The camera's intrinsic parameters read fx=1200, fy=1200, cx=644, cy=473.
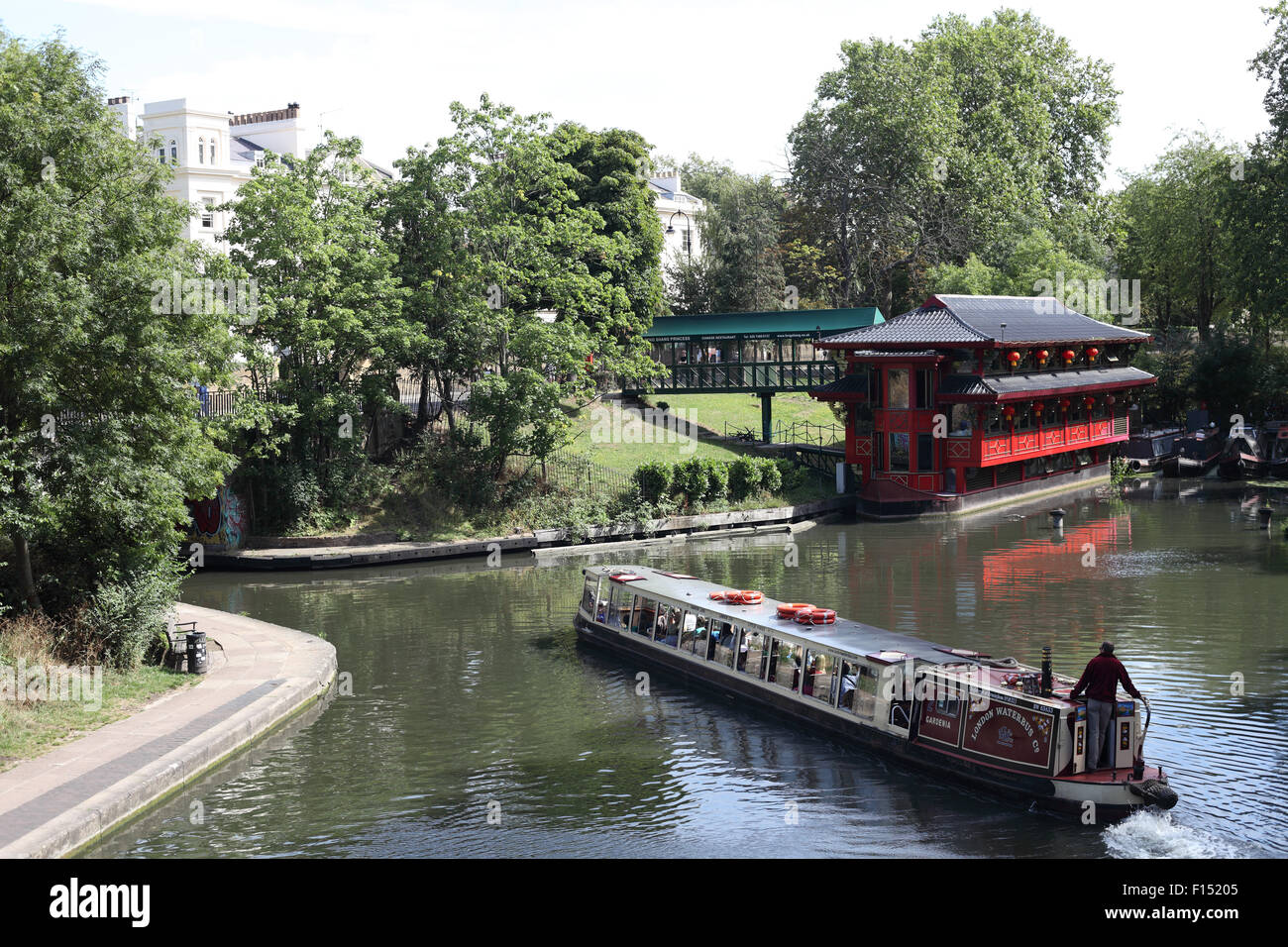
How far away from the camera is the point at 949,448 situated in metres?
53.0

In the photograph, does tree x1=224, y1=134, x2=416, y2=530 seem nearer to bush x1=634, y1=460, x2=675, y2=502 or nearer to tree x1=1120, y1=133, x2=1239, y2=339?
bush x1=634, y1=460, x2=675, y2=502

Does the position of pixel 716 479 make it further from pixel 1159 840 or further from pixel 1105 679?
pixel 1159 840

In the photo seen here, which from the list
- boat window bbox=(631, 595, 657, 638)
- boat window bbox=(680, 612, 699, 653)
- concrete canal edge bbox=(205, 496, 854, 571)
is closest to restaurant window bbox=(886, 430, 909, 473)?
concrete canal edge bbox=(205, 496, 854, 571)

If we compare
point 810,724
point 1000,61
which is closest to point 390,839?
point 810,724

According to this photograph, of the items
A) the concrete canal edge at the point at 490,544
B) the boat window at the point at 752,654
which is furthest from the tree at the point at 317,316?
the boat window at the point at 752,654

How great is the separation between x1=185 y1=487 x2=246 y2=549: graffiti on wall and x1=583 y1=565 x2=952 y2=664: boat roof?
758 inches

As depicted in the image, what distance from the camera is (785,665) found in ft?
76.9

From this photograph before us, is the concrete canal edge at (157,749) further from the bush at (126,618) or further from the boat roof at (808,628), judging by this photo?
the boat roof at (808,628)

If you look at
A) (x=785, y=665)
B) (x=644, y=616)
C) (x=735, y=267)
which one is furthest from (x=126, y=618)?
(x=735, y=267)

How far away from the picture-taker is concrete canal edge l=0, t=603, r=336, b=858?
55.4ft

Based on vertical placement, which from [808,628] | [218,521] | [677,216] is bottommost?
[808,628]

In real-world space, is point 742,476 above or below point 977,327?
below

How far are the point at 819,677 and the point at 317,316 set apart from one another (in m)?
28.2

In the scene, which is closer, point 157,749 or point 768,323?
point 157,749
